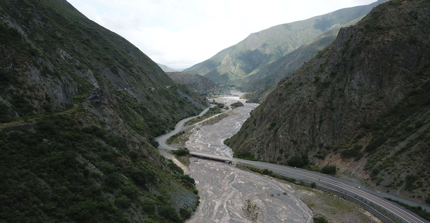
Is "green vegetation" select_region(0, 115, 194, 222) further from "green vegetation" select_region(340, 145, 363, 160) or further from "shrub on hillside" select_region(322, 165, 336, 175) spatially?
"green vegetation" select_region(340, 145, 363, 160)

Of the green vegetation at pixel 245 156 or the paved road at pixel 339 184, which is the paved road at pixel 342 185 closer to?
the paved road at pixel 339 184

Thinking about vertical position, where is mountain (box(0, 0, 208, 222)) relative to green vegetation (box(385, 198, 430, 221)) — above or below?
above

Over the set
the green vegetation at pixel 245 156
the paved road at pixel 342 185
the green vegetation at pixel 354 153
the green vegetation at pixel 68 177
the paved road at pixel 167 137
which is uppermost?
the green vegetation at pixel 68 177

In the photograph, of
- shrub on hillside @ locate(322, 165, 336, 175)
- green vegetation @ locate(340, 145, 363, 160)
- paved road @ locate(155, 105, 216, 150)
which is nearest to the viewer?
green vegetation @ locate(340, 145, 363, 160)

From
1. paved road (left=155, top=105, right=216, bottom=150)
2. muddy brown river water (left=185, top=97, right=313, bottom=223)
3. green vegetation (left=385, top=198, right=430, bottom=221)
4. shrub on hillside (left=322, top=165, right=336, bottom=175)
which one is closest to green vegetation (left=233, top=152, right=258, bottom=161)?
muddy brown river water (left=185, top=97, right=313, bottom=223)

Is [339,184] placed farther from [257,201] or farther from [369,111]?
[369,111]

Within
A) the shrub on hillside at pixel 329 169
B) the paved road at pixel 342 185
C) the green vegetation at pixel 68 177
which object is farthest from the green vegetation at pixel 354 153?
the green vegetation at pixel 68 177

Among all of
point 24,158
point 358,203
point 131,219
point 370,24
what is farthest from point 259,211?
point 370,24

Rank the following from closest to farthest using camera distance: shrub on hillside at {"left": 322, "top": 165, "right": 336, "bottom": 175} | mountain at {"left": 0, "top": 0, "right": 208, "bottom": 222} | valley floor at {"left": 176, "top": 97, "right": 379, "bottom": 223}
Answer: mountain at {"left": 0, "top": 0, "right": 208, "bottom": 222}
valley floor at {"left": 176, "top": 97, "right": 379, "bottom": 223}
shrub on hillside at {"left": 322, "top": 165, "right": 336, "bottom": 175}

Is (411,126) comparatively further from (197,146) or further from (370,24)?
(197,146)

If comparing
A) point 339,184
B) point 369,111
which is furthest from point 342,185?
point 369,111
